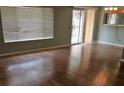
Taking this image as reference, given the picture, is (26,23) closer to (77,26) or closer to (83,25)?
(77,26)

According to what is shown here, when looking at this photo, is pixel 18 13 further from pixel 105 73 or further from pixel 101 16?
pixel 101 16

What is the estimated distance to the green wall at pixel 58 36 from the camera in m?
4.57

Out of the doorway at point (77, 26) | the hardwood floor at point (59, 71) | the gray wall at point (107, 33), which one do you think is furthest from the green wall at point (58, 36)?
the gray wall at point (107, 33)

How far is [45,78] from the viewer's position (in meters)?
2.75

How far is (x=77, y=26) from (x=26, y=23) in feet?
8.98

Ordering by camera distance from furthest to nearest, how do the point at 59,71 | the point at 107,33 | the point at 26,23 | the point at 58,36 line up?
the point at 107,33
the point at 58,36
the point at 26,23
the point at 59,71

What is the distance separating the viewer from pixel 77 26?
20.9ft

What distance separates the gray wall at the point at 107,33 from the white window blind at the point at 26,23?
2741 mm

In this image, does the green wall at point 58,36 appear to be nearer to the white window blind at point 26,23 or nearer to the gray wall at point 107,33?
the white window blind at point 26,23

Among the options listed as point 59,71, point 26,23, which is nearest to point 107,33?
point 26,23

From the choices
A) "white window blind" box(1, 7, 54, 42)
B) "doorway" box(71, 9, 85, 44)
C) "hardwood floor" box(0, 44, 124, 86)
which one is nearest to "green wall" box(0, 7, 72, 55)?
"white window blind" box(1, 7, 54, 42)

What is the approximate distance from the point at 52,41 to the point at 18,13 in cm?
180

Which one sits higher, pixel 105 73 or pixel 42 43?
pixel 42 43

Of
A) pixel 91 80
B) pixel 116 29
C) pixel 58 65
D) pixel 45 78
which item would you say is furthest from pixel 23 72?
pixel 116 29
